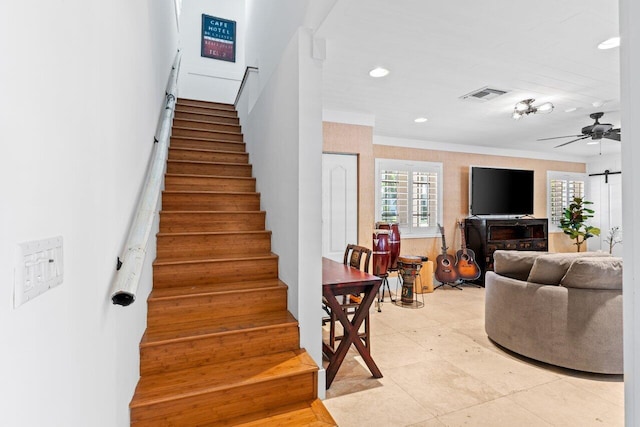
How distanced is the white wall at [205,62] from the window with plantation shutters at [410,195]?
3.21 meters

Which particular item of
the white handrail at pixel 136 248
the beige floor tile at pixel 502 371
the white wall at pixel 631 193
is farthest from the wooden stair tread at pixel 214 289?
the white wall at pixel 631 193

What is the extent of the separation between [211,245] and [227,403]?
1.30 m

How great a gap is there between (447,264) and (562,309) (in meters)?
2.93

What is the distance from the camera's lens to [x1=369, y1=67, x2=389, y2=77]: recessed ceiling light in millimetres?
3066

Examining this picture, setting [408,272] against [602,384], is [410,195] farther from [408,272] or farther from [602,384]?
[602,384]

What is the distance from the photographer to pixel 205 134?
166 inches

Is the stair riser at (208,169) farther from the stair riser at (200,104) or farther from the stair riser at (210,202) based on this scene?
the stair riser at (200,104)

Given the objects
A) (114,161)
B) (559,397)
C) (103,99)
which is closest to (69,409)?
(114,161)

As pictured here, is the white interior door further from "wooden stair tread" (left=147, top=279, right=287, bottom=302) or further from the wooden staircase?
"wooden stair tread" (left=147, top=279, right=287, bottom=302)

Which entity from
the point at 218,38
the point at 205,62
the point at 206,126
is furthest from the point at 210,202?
the point at 218,38

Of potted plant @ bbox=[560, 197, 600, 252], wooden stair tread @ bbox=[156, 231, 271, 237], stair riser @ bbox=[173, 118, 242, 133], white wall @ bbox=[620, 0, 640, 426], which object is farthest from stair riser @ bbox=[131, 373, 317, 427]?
potted plant @ bbox=[560, 197, 600, 252]

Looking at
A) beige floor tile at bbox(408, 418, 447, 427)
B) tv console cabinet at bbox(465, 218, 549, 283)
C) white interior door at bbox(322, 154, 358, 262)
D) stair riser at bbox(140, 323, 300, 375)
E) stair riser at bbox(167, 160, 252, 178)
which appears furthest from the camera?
tv console cabinet at bbox(465, 218, 549, 283)

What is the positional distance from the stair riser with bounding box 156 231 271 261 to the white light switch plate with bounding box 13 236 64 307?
6.06 ft

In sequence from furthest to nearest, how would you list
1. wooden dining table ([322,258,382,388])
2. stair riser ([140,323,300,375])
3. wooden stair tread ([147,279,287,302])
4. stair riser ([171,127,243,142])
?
stair riser ([171,127,243,142])
wooden dining table ([322,258,382,388])
wooden stair tread ([147,279,287,302])
stair riser ([140,323,300,375])
